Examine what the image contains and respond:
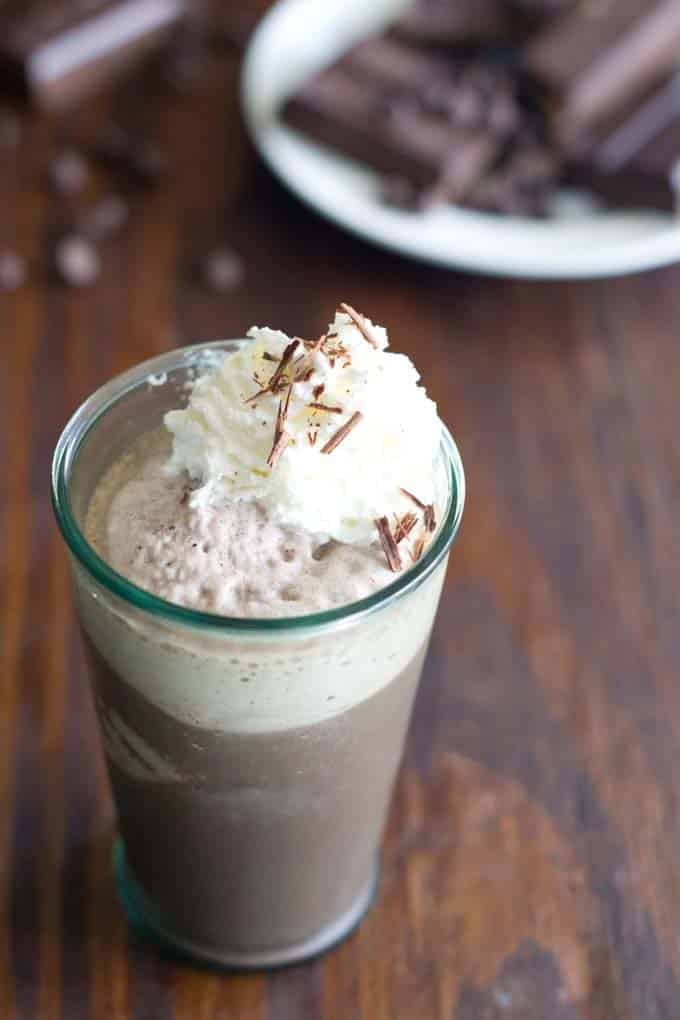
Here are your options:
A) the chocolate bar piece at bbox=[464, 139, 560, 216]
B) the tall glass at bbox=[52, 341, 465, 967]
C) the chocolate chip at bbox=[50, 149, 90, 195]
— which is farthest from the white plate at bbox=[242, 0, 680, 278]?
the tall glass at bbox=[52, 341, 465, 967]

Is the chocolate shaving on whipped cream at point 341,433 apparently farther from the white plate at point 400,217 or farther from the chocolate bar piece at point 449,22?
the chocolate bar piece at point 449,22

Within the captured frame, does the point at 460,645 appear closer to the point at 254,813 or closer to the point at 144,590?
the point at 254,813

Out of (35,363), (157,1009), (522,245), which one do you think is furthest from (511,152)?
(157,1009)

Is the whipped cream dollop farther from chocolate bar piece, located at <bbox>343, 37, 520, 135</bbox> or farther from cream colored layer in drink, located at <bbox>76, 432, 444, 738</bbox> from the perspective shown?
chocolate bar piece, located at <bbox>343, 37, 520, 135</bbox>

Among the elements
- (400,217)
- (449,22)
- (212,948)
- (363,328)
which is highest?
(363,328)

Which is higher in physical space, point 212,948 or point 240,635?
point 240,635

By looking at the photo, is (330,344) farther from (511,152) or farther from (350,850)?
(511,152)

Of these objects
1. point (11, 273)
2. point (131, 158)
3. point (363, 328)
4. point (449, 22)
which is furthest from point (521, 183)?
point (363, 328)
